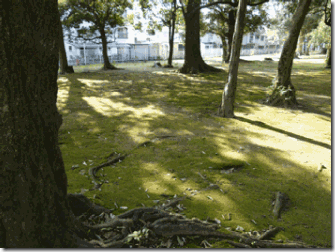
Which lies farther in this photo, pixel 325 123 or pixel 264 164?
pixel 325 123

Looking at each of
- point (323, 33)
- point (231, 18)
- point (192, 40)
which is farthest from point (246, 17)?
point (192, 40)

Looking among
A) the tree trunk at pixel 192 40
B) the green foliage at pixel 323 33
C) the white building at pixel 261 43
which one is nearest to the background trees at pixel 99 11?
the tree trunk at pixel 192 40

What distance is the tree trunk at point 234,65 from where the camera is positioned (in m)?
6.84

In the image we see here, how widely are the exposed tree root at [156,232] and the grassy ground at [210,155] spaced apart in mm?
194

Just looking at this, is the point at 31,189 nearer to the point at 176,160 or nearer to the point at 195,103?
the point at 176,160

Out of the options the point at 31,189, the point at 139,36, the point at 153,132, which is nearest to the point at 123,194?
the point at 31,189

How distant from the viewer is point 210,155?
5.00 meters

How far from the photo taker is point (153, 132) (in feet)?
21.0

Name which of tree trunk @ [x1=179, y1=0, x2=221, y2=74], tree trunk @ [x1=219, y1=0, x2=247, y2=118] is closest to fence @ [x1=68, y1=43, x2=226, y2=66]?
tree trunk @ [x1=179, y1=0, x2=221, y2=74]

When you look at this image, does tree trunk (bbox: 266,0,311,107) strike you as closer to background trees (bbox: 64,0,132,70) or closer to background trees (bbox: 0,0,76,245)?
background trees (bbox: 0,0,76,245)

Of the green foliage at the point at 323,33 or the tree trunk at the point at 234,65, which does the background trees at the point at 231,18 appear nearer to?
the green foliage at the point at 323,33

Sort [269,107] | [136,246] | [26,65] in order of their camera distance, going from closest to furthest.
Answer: [26,65] < [136,246] < [269,107]

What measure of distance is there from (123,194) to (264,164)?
8.37 ft

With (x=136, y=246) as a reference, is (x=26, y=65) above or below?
above
